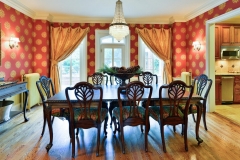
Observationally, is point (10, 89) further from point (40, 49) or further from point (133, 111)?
point (40, 49)

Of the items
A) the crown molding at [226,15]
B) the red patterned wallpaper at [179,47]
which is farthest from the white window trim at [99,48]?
the crown molding at [226,15]

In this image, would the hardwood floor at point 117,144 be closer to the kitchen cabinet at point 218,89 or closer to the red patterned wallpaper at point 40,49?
the kitchen cabinet at point 218,89

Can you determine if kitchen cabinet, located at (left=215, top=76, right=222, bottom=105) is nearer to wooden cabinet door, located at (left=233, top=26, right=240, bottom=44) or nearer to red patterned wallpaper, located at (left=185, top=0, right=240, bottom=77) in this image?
red patterned wallpaper, located at (left=185, top=0, right=240, bottom=77)

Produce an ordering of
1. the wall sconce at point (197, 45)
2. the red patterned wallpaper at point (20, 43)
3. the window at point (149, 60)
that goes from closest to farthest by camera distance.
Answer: the red patterned wallpaper at point (20, 43) → the wall sconce at point (197, 45) → the window at point (149, 60)

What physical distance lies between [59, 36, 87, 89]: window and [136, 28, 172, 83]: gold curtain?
74.8 inches

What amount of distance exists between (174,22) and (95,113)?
14.0 ft

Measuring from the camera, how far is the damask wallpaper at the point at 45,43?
13.0ft

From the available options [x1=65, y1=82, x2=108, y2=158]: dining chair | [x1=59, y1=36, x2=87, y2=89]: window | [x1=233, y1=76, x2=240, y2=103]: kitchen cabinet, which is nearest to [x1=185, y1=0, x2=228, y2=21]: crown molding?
[x1=233, y1=76, x2=240, y2=103]: kitchen cabinet

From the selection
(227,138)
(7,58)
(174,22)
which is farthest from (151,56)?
(7,58)

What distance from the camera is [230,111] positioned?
455 cm

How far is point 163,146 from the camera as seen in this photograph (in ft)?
8.27

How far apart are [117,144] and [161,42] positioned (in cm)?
390

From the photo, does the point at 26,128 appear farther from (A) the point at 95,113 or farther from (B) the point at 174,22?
(B) the point at 174,22

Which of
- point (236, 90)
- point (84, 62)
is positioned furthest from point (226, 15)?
point (84, 62)
